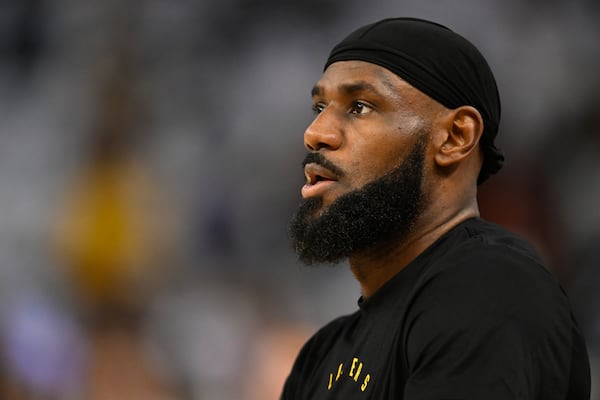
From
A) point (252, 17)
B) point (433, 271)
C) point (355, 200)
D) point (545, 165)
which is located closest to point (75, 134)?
point (252, 17)

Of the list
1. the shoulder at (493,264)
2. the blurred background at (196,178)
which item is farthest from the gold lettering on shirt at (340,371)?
the blurred background at (196,178)

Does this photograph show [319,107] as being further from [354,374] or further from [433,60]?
[354,374]

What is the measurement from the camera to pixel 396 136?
2113 mm

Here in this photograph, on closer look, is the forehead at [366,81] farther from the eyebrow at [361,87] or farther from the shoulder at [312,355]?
the shoulder at [312,355]

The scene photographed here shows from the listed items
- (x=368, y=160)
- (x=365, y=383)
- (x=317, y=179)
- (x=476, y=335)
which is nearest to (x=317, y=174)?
(x=317, y=179)

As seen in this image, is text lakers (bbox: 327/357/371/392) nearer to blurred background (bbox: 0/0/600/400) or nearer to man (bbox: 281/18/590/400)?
man (bbox: 281/18/590/400)

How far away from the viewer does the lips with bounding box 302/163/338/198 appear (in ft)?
7.10

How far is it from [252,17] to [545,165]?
1746 mm

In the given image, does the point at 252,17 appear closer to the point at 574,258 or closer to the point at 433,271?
the point at 574,258

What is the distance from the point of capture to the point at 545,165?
4.36 metres

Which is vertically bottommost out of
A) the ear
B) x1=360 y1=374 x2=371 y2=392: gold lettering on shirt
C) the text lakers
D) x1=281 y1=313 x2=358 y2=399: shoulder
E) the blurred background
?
x1=360 y1=374 x2=371 y2=392: gold lettering on shirt

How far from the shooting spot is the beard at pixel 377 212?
2111 millimetres

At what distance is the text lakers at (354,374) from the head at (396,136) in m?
0.26

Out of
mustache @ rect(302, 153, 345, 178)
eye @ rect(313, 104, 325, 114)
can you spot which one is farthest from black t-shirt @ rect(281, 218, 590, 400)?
eye @ rect(313, 104, 325, 114)
